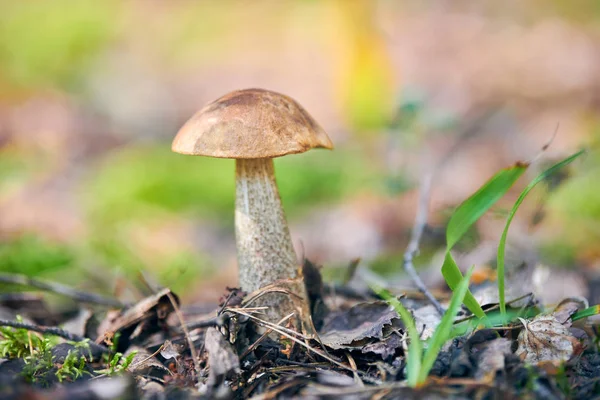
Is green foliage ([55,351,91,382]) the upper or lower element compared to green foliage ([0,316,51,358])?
lower


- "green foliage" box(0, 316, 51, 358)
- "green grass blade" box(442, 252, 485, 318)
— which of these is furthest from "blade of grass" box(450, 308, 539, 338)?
"green foliage" box(0, 316, 51, 358)

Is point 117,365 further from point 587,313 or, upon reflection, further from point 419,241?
point 587,313

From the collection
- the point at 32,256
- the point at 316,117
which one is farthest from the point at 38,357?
the point at 316,117

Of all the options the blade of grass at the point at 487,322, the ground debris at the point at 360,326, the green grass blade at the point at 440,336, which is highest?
the green grass blade at the point at 440,336

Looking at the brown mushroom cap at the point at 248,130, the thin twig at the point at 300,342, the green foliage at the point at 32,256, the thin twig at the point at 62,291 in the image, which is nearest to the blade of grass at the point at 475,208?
the thin twig at the point at 300,342

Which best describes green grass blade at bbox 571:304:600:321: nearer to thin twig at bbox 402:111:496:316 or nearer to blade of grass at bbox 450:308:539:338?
blade of grass at bbox 450:308:539:338

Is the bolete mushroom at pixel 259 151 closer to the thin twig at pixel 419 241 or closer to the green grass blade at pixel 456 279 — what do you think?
the thin twig at pixel 419 241

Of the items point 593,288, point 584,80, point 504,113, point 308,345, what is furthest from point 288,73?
point 308,345
